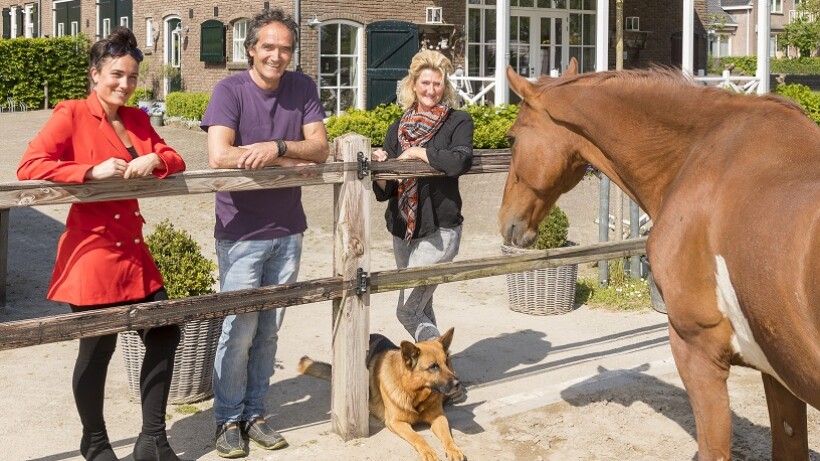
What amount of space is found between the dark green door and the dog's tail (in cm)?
1492

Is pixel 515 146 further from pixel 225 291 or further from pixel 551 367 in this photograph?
pixel 551 367

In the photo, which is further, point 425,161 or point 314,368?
point 314,368

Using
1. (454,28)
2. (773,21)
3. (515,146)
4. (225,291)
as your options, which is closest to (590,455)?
(515,146)

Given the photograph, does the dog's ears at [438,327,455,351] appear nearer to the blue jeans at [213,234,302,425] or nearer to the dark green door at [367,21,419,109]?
the blue jeans at [213,234,302,425]

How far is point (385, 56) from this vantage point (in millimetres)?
20984

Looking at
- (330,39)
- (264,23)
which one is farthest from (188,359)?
(330,39)

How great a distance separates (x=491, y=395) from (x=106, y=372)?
7.88 ft

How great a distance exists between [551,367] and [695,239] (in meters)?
3.03

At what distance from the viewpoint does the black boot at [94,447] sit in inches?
176

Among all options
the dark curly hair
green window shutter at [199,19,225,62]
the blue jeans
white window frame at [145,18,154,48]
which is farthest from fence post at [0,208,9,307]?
white window frame at [145,18,154,48]

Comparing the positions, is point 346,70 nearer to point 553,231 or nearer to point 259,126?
point 553,231

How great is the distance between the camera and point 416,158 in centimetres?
542

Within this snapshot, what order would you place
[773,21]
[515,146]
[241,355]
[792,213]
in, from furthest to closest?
[773,21] < [241,355] < [515,146] < [792,213]

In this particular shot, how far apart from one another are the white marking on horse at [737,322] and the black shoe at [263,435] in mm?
2370
